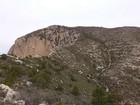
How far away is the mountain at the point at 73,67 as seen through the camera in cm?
3228

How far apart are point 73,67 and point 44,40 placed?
37126 mm

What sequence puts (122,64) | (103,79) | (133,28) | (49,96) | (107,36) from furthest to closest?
(133,28) < (107,36) < (122,64) < (103,79) < (49,96)

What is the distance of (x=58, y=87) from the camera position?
35.4 m

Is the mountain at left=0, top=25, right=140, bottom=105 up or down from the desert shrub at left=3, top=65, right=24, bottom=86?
down

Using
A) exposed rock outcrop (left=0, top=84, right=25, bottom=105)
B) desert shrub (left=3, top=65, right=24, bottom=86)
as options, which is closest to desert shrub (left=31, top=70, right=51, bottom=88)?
desert shrub (left=3, top=65, right=24, bottom=86)

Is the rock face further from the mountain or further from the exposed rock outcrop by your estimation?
the exposed rock outcrop

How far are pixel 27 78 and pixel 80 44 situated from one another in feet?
117

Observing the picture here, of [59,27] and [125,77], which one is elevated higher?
[59,27]

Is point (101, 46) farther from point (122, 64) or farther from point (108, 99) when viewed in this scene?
point (108, 99)

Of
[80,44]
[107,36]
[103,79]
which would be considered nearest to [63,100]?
[103,79]

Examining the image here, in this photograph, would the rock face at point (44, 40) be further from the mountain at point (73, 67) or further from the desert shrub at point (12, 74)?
the desert shrub at point (12, 74)

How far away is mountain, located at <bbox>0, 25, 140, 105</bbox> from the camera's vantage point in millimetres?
32281

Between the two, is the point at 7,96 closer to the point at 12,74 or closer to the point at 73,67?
the point at 12,74

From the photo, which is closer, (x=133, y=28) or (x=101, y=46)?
(x=101, y=46)
